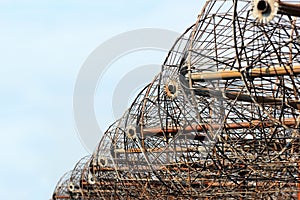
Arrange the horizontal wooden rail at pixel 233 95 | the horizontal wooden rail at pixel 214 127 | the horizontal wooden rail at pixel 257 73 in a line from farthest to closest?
the horizontal wooden rail at pixel 214 127 → the horizontal wooden rail at pixel 233 95 → the horizontal wooden rail at pixel 257 73

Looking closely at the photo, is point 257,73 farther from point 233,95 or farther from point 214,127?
point 214,127

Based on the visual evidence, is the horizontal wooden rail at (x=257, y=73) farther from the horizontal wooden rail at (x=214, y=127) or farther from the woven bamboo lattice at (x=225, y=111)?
the horizontal wooden rail at (x=214, y=127)

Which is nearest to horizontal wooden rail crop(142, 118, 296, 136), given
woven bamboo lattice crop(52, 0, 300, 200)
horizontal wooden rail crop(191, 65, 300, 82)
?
woven bamboo lattice crop(52, 0, 300, 200)

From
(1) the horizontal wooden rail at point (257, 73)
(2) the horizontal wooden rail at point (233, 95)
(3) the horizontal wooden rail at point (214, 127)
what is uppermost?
(1) the horizontal wooden rail at point (257, 73)

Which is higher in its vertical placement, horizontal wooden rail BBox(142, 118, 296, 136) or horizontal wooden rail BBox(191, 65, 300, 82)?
horizontal wooden rail BBox(191, 65, 300, 82)

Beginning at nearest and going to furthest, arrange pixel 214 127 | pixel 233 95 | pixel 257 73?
1. pixel 257 73
2. pixel 233 95
3. pixel 214 127

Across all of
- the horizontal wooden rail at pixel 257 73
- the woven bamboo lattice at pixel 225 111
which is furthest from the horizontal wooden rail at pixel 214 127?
the horizontal wooden rail at pixel 257 73

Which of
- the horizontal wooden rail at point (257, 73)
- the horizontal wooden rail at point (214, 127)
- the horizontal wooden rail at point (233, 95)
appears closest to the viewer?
the horizontal wooden rail at point (257, 73)

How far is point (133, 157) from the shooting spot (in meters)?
25.5

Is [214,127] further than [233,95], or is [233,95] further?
[214,127]

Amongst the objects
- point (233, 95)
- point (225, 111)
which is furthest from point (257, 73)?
point (225, 111)

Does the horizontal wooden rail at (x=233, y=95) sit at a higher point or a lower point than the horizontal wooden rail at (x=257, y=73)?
lower

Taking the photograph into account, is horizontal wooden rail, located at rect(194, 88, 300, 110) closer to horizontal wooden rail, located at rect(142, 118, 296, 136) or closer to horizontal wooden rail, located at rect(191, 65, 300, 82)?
horizontal wooden rail, located at rect(191, 65, 300, 82)

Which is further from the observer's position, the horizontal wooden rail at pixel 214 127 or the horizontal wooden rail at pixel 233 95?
the horizontal wooden rail at pixel 214 127
